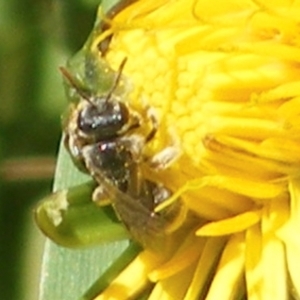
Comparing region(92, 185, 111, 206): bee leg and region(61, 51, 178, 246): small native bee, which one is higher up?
region(61, 51, 178, 246): small native bee

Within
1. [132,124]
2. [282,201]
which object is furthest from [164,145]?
[282,201]

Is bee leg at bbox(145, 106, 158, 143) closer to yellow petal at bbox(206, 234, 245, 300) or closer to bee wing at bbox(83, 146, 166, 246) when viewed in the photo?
bee wing at bbox(83, 146, 166, 246)

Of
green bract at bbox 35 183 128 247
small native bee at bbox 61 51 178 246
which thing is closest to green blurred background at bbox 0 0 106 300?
green bract at bbox 35 183 128 247

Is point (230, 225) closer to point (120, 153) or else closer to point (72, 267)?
point (120, 153)

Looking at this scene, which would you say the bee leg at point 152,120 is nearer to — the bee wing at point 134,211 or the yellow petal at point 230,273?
the bee wing at point 134,211

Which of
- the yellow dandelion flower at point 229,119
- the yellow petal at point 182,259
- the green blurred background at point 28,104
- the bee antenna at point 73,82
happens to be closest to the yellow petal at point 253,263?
the yellow dandelion flower at point 229,119

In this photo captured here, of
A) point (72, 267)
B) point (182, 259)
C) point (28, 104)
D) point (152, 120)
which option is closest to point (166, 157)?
point (152, 120)

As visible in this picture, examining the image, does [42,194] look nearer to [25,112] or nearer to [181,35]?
[25,112]
